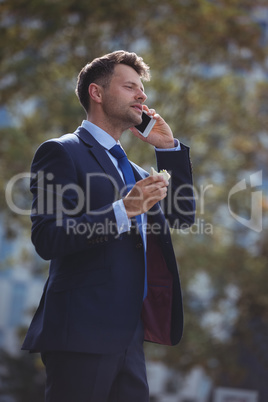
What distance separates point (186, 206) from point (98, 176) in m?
0.45

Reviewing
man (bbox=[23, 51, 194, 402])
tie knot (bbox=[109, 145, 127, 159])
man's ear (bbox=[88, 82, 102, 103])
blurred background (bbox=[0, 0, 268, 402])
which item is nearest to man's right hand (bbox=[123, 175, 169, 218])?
man (bbox=[23, 51, 194, 402])

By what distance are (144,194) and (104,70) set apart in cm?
66

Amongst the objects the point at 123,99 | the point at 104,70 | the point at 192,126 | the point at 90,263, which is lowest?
the point at 90,263

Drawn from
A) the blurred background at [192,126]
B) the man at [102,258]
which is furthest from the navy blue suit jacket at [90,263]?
the blurred background at [192,126]

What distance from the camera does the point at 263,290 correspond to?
10.7m

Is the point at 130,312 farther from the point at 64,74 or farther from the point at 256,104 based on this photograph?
the point at 256,104

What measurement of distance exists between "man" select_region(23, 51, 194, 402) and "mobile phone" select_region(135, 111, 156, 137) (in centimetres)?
7

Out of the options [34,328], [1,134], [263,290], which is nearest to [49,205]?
[34,328]

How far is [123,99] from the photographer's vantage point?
2285mm

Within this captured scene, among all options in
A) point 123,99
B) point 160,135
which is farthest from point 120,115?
point 160,135

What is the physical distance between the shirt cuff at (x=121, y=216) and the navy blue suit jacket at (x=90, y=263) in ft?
0.05

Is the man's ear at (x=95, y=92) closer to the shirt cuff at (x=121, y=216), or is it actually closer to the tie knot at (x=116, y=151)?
the tie knot at (x=116, y=151)

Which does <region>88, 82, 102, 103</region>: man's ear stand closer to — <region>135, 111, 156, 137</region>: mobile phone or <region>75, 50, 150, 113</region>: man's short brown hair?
<region>75, 50, 150, 113</region>: man's short brown hair

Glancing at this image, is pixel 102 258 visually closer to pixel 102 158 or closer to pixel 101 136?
pixel 102 158
